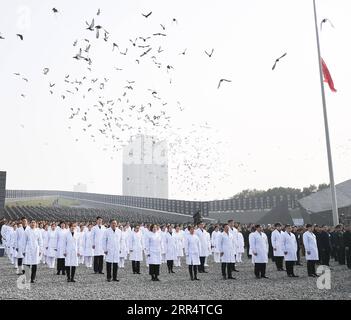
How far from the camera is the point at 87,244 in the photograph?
20.0 metres

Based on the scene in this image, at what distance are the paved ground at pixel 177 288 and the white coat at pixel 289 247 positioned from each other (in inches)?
29.6

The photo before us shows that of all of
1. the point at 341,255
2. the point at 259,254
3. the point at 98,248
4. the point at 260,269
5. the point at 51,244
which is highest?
the point at 51,244

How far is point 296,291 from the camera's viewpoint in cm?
1212

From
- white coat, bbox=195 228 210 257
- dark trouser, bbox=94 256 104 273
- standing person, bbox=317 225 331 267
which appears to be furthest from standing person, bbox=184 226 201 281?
standing person, bbox=317 225 331 267

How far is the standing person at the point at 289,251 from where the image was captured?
53.0 ft

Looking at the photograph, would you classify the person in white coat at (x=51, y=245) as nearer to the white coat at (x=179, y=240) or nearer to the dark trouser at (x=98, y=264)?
the dark trouser at (x=98, y=264)

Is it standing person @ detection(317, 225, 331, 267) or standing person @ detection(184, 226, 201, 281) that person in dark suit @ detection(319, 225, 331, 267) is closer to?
standing person @ detection(317, 225, 331, 267)

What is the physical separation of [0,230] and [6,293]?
1479cm

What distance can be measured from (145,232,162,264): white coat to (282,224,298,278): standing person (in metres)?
4.97

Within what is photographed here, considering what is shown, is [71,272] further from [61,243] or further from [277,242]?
[277,242]

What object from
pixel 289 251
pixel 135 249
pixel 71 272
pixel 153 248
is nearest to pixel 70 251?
pixel 71 272

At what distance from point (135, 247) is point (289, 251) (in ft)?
22.0

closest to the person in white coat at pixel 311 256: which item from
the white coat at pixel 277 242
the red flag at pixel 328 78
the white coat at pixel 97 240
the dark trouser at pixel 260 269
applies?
the white coat at pixel 277 242
